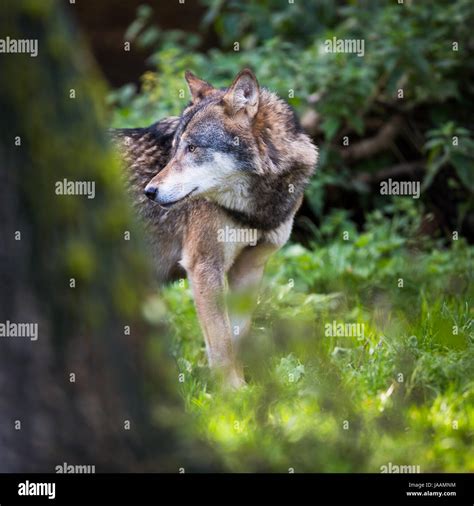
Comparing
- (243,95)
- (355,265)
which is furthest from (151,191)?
(355,265)

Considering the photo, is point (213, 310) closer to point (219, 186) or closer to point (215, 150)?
point (219, 186)

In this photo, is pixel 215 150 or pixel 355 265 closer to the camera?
pixel 215 150

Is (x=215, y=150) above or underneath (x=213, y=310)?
above

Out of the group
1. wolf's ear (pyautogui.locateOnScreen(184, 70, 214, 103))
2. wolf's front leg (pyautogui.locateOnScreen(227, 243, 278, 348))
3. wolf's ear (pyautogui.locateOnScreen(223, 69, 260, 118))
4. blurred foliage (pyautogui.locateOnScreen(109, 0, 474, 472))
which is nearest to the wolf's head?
wolf's ear (pyautogui.locateOnScreen(223, 69, 260, 118))

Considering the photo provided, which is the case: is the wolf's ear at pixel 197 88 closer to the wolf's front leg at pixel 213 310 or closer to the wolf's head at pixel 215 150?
the wolf's head at pixel 215 150

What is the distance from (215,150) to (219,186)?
0.80ft

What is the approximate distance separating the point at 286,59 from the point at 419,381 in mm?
5053

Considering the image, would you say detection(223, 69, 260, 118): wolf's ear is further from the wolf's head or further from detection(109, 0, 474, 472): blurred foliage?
detection(109, 0, 474, 472): blurred foliage

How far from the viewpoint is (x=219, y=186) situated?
6160 millimetres

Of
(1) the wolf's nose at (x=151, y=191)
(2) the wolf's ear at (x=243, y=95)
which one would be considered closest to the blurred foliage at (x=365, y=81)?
(2) the wolf's ear at (x=243, y=95)

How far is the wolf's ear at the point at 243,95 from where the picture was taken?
20.1ft

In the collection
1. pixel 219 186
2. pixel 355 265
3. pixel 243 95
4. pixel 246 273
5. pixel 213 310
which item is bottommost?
pixel 213 310

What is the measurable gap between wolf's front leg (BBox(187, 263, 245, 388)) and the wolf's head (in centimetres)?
53
